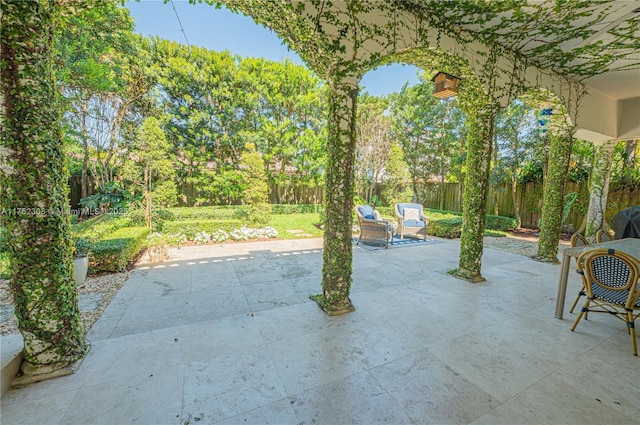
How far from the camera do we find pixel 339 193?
272 centimetres

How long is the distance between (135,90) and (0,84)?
958 cm

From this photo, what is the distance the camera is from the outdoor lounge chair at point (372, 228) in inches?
229

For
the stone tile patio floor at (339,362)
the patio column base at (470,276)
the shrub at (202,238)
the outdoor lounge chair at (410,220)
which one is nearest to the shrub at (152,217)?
the shrub at (202,238)

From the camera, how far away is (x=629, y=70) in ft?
13.4

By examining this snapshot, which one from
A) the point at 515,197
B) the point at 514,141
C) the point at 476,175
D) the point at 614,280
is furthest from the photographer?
the point at 515,197

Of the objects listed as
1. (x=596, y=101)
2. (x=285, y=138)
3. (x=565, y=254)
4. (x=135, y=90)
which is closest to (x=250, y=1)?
(x=565, y=254)

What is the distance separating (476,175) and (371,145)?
8524 millimetres

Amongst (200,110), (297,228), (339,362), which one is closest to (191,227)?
(297,228)

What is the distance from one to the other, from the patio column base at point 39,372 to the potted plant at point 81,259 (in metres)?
1.89

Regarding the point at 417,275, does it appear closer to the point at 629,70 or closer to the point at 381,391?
the point at 381,391

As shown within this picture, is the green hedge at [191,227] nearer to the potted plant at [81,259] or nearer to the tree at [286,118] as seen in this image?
the potted plant at [81,259]

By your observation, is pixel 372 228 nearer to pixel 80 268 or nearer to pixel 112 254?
pixel 112 254

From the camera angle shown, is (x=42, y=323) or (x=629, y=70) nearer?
(x=42, y=323)

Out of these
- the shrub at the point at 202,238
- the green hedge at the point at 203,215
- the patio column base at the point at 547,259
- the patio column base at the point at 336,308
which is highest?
the green hedge at the point at 203,215
